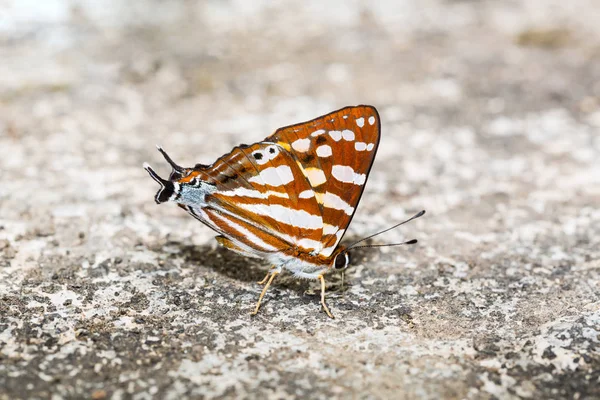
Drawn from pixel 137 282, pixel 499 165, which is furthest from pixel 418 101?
pixel 137 282

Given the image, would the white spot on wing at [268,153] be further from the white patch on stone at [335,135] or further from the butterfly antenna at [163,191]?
the butterfly antenna at [163,191]

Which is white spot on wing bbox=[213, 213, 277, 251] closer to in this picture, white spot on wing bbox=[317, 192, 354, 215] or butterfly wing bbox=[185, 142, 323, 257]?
butterfly wing bbox=[185, 142, 323, 257]

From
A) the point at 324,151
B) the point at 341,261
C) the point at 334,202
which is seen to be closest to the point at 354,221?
the point at 341,261

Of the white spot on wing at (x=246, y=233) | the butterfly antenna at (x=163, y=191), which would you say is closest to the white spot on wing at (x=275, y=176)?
the white spot on wing at (x=246, y=233)

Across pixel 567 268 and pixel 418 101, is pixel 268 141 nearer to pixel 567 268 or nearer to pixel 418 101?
pixel 567 268

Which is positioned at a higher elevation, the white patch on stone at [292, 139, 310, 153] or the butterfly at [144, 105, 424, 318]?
the white patch on stone at [292, 139, 310, 153]

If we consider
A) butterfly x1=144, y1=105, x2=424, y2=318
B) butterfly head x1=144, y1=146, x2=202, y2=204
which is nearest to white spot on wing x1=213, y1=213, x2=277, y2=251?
butterfly x1=144, y1=105, x2=424, y2=318

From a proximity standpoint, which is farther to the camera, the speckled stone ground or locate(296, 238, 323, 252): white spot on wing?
locate(296, 238, 323, 252): white spot on wing
